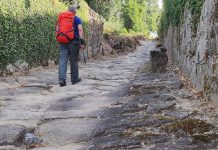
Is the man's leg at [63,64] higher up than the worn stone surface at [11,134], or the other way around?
the man's leg at [63,64]

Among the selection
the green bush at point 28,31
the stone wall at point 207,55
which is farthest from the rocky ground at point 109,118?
the green bush at point 28,31

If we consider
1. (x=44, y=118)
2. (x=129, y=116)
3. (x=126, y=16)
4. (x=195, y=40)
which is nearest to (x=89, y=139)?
(x=129, y=116)

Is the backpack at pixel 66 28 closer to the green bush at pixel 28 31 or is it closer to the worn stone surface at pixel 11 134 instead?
the green bush at pixel 28 31

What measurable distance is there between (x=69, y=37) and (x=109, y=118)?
12.6 ft

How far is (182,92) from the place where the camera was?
6.67 meters

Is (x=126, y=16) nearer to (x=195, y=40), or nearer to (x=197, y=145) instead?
(x=195, y=40)

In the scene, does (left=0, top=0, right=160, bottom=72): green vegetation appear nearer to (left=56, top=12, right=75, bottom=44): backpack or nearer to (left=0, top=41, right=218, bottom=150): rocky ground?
(left=56, top=12, right=75, bottom=44): backpack

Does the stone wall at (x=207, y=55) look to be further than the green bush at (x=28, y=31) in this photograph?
No

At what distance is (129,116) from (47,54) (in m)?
8.03

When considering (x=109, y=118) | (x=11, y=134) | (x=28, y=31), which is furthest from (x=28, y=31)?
(x=11, y=134)

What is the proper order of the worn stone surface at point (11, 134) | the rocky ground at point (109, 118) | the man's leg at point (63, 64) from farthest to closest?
1. the man's leg at point (63, 64)
2. the worn stone surface at point (11, 134)
3. the rocky ground at point (109, 118)

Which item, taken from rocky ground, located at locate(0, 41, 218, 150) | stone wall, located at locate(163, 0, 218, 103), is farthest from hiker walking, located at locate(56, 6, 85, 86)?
stone wall, located at locate(163, 0, 218, 103)

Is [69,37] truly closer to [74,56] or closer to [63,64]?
[74,56]

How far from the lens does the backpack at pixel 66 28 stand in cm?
861
